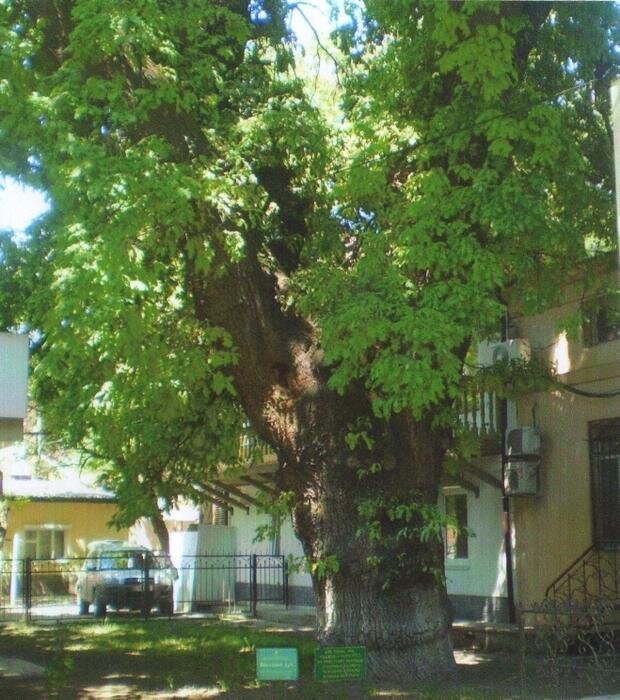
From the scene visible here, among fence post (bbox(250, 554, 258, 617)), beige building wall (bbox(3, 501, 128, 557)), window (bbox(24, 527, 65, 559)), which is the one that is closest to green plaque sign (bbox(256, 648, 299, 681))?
fence post (bbox(250, 554, 258, 617))

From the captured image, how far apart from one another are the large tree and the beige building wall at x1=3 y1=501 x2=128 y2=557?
78.1ft

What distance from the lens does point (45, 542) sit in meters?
36.9

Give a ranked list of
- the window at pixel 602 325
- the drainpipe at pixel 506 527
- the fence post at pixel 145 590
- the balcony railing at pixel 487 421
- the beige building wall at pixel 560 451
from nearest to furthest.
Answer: the window at pixel 602 325 < the beige building wall at pixel 560 451 < the drainpipe at pixel 506 527 < the balcony railing at pixel 487 421 < the fence post at pixel 145 590

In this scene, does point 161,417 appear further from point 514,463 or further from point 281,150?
point 514,463

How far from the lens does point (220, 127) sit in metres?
13.3

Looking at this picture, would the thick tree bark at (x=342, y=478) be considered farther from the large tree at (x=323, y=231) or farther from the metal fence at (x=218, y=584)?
the metal fence at (x=218, y=584)

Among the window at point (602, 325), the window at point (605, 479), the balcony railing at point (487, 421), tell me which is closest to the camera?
the window at point (602, 325)

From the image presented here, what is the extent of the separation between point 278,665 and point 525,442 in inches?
280

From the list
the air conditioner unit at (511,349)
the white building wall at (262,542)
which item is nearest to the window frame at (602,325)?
the air conditioner unit at (511,349)

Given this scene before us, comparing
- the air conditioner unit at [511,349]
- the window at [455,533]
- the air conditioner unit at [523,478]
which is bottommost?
the window at [455,533]

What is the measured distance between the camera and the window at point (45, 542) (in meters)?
36.7

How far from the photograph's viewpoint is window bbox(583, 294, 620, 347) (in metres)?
15.6

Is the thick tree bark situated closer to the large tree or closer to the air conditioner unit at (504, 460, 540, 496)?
the large tree

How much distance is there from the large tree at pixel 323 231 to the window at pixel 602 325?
172 cm
